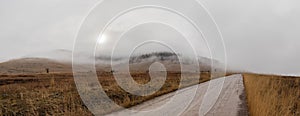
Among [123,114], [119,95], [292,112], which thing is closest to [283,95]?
[292,112]

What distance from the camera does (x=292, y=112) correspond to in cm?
493

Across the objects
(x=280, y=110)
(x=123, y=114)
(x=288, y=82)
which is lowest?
(x=123, y=114)

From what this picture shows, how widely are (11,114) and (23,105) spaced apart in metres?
1.72

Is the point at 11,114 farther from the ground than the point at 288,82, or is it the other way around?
the point at 288,82

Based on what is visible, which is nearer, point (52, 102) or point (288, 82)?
point (288, 82)

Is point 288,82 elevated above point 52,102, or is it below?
above

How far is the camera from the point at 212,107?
14.4m

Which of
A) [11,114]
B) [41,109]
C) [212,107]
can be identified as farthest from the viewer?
[212,107]

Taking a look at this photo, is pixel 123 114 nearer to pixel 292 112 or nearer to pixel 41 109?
pixel 41 109

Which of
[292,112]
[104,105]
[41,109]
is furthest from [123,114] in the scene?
[292,112]

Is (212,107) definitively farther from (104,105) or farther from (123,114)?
(104,105)

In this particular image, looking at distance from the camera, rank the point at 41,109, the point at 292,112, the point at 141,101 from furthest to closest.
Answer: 1. the point at 141,101
2. the point at 41,109
3. the point at 292,112

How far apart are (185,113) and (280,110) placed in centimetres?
715

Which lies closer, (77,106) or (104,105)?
(77,106)
